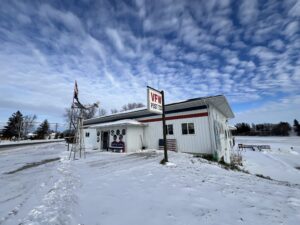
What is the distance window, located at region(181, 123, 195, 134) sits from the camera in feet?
43.1

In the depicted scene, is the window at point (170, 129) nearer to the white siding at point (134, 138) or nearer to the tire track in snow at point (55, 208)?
the white siding at point (134, 138)

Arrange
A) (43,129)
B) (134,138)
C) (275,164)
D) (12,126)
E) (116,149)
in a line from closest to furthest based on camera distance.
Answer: (116,149)
(134,138)
(275,164)
(12,126)
(43,129)

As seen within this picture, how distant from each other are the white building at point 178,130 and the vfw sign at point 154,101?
4.57 metres

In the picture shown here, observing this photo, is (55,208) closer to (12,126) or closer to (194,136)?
(194,136)

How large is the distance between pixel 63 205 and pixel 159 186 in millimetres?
2577

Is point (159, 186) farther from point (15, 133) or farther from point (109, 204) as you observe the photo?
point (15, 133)

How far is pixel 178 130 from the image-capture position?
13.9 m

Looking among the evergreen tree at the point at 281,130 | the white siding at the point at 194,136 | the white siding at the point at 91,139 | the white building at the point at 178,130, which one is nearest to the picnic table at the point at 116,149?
the white building at the point at 178,130

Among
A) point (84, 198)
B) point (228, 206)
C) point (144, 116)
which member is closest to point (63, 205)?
point (84, 198)

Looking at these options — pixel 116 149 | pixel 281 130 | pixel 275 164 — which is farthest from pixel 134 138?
pixel 281 130

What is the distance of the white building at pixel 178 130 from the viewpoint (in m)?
12.5

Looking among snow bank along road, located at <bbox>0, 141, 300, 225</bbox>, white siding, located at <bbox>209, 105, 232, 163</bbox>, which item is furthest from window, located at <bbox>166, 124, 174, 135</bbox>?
snow bank along road, located at <bbox>0, 141, 300, 225</bbox>

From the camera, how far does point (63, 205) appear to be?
3.60 meters

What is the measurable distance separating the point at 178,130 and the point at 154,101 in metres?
6.05
